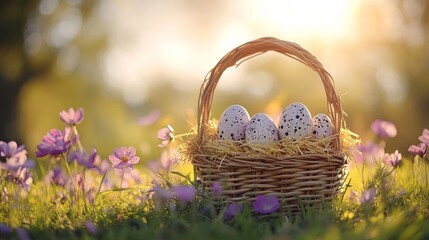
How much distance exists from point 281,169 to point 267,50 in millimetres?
618

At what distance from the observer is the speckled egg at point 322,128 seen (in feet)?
9.00

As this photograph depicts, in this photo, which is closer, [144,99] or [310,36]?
[310,36]

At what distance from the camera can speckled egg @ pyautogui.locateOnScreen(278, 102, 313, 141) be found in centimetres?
270

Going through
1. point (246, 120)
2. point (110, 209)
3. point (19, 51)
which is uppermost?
point (19, 51)

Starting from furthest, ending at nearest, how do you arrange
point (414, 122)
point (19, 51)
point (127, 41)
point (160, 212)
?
point (127, 41), point (19, 51), point (414, 122), point (160, 212)

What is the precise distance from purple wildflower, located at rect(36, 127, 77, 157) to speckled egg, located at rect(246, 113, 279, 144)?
34.6 inches

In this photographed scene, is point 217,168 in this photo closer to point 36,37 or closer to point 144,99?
point 36,37

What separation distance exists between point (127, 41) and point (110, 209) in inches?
478

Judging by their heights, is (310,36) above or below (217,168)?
above

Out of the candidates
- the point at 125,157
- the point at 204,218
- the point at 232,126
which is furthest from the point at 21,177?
the point at 232,126

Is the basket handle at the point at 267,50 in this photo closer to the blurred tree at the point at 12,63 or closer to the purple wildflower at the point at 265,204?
the purple wildflower at the point at 265,204

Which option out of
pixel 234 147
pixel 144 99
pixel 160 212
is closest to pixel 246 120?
pixel 234 147

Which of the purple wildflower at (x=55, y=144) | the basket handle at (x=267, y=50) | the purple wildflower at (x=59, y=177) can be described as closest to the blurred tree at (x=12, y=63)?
the purple wildflower at (x=59, y=177)

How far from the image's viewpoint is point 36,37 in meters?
11.4
